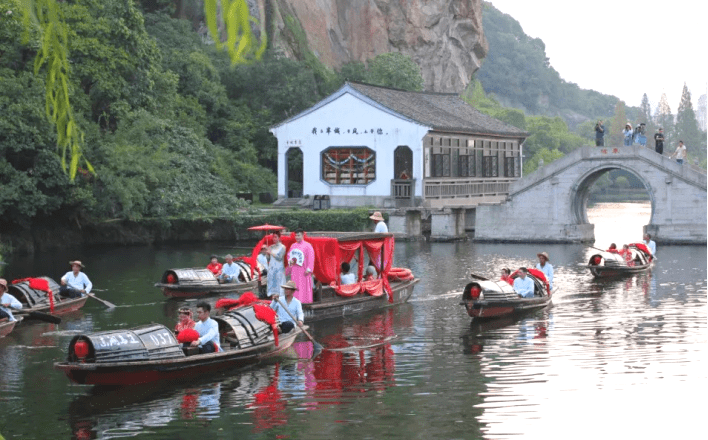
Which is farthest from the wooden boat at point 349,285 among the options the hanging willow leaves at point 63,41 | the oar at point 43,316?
the hanging willow leaves at point 63,41

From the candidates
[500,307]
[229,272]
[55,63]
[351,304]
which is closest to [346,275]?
[351,304]

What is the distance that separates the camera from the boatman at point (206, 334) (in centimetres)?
2067

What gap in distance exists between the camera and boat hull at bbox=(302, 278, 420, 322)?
91.6ft

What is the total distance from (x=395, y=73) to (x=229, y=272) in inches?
1771

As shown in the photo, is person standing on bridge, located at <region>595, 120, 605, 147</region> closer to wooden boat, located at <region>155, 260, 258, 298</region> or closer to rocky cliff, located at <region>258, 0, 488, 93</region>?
wooden boat, located at <region>155, 260, 258, 298</region>

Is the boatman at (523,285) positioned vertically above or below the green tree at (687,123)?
below

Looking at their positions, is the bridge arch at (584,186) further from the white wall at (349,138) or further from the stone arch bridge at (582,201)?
the white wall at (349,138)

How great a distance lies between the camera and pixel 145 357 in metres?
19.5

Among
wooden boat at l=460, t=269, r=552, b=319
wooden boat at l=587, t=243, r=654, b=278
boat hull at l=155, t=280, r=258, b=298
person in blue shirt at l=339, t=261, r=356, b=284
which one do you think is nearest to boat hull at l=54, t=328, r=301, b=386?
person in blue shirt at l=339, t=261, r=356, b=284

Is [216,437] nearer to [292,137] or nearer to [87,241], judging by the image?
[87,241]

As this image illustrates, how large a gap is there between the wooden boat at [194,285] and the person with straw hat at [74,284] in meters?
2.76

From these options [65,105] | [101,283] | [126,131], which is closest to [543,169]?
[126,131]

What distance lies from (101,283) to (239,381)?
18.6m

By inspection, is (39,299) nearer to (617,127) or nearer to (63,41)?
(63,41)
